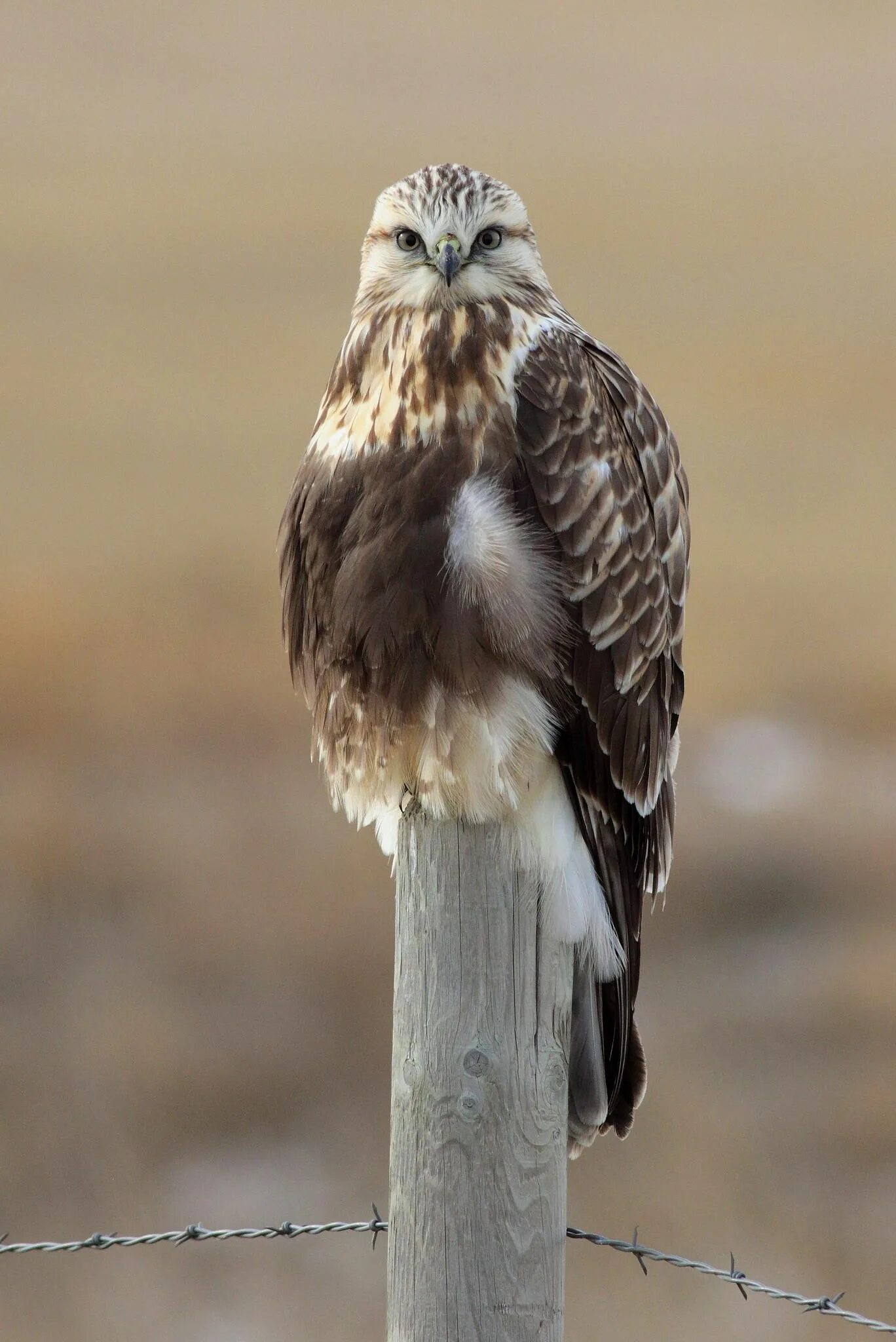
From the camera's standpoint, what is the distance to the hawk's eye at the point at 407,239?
8.59 ft

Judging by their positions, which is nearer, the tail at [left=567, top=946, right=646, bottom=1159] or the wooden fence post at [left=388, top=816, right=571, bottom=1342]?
the wooden fence post at [left=388, top=816, right=571, bottom=1342]

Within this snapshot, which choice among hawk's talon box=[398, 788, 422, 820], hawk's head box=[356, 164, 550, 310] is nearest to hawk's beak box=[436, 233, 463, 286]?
hawk's head box=[356, 164, 550, 310]

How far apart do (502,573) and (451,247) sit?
562mm

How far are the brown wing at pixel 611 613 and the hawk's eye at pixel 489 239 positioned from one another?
0.63ft

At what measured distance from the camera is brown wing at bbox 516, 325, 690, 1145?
96.0 inches

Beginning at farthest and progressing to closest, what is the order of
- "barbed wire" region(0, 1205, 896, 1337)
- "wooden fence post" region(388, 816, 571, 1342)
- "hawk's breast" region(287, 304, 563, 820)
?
"hawk's breast" region(287, 304, 563, 820) < "barbed wire" region(0, 1205, 896, 1337) < "wooden fence post" region(388, 816, 571, 1342)

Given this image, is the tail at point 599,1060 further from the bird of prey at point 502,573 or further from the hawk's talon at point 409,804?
the hawk's talon at point 409,804

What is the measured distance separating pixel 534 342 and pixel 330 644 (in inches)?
22.6

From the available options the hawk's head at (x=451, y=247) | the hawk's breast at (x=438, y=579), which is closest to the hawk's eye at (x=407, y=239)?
the hawk's head at (x=451, y=247)

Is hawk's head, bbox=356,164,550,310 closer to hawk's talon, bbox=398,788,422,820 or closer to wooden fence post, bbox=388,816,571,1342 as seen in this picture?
hawk's talon, bbox=398,788,422,820

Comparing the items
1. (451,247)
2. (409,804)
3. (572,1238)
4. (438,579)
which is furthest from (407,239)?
(572,1238)

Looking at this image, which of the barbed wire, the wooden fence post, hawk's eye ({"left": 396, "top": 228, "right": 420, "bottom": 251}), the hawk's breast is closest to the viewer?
the wooden fence post

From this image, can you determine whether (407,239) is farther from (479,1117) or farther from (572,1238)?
(572,1238)

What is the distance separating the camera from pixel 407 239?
8.64 ft
